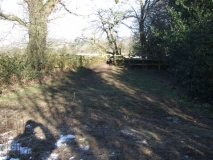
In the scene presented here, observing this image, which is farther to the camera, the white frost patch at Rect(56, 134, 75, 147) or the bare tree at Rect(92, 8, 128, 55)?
the bare tree at Rect(92, 8, 128, 55)

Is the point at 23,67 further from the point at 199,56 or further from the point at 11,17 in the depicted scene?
the point at 199,56

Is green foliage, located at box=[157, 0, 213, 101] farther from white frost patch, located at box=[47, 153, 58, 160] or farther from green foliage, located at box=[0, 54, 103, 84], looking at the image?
green foliage, located at box=[0, 54, 103, 84]

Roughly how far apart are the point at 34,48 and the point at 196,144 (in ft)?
33.8

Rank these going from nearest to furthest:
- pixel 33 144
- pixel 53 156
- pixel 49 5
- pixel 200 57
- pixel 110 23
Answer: pixel 53 156 < pixel 33 144 < pixel 200 57 < pixel 49 5 < pixel 110 23

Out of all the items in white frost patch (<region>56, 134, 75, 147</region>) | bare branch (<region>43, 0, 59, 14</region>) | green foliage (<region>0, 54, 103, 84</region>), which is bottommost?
white frost patch (<region>56, 134, 75, 147</region>)

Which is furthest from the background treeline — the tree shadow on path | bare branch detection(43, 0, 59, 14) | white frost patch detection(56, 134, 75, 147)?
bare branch detection(43, 0, 59, 14)

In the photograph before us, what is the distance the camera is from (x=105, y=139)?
411cm

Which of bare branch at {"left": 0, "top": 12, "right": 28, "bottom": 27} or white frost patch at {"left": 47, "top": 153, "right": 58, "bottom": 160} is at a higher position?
bare branch at {"left": 0, "top": 12, "right": 28, "bottom": 27}

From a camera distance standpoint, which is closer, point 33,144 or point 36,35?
point 33,144

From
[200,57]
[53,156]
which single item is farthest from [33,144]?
[200,57]

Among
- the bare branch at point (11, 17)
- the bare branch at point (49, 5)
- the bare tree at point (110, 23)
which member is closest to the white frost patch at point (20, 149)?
the bare branch at point (11, 17)

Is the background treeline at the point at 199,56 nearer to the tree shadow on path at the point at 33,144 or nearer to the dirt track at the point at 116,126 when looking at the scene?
the dirt track at the point at 116,126

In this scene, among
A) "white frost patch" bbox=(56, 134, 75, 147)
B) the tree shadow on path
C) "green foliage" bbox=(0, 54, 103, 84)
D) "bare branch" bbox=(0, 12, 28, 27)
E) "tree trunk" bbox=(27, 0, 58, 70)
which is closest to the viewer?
the tree shadow on path

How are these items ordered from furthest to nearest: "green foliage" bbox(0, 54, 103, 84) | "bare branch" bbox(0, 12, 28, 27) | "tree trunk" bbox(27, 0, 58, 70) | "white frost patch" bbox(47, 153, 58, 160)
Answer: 1. "bare branch" bbox(0, 12, 28, 27)
2. "tree trunk" bbox(27, 0, 58, 70)
3. "green foliage" bbox(0, 54, 103, 84)
4. "white frost patch" bbox(47, 153, 58, 160)
